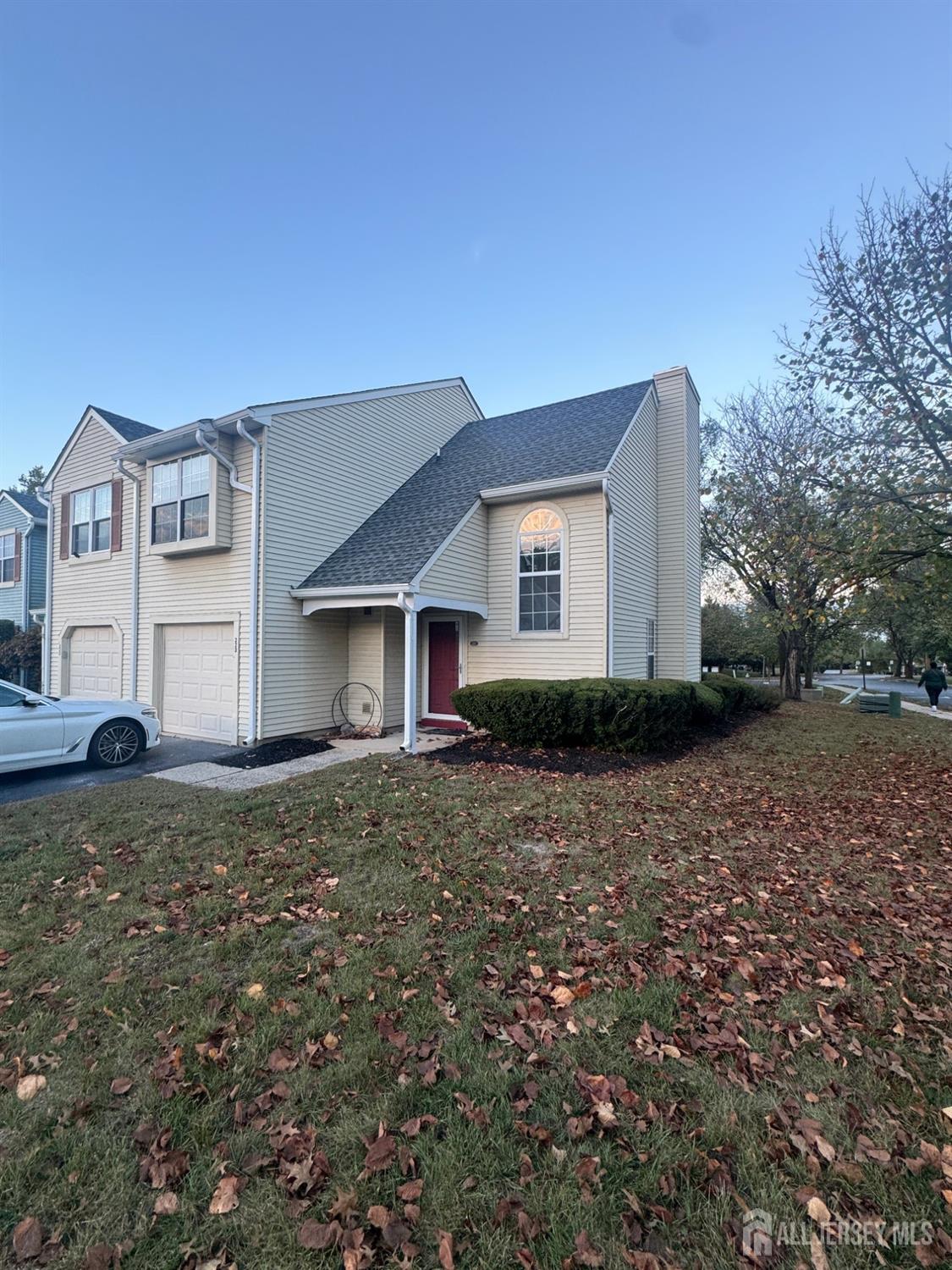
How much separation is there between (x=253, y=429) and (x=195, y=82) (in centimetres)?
700

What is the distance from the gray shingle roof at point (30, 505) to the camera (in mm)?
17688

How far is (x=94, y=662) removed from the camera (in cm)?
1306

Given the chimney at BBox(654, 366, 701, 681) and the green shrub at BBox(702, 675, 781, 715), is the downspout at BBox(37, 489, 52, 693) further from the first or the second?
the green shrub at BBox(702, 675, 781, 715)

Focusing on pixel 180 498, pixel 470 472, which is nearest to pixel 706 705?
pixel 470 472

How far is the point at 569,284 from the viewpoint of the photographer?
14398 millimetres

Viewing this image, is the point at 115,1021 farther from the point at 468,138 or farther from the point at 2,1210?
the point at 468,138

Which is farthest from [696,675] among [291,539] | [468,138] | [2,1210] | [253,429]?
[2,1210]

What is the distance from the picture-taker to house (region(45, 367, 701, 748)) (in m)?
10.3

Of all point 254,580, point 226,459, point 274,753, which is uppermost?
point 226,459

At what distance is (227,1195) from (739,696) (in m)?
15.4

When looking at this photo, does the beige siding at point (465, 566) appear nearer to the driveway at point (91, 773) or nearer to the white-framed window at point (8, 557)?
the driveway at point (91, 773)

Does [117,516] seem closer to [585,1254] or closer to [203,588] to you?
[203,588]

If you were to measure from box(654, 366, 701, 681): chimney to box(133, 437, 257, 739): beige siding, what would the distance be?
31.1 feet

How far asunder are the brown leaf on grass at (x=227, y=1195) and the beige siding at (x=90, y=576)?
12.2m
